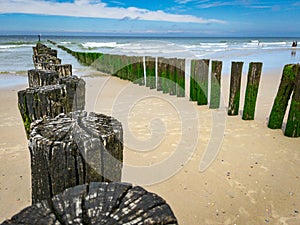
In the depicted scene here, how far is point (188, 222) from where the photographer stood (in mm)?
2662

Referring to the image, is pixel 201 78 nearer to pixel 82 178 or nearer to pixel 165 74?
pixel 165 74

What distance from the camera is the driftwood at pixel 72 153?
59.0 inches

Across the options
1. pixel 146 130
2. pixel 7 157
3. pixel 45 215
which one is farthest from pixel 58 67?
pixel 45 215

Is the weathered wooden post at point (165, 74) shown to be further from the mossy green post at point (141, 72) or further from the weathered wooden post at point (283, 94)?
the weathered wooden post at point (283, 94)

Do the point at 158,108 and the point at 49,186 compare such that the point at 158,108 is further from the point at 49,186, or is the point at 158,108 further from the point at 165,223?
the point at 165,223

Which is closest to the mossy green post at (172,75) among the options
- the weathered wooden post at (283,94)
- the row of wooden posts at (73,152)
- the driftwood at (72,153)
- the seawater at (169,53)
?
the seawater at (169,53)

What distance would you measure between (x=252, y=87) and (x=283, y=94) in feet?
2.35

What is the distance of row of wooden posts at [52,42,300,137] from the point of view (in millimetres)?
4598

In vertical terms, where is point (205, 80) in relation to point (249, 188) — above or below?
above

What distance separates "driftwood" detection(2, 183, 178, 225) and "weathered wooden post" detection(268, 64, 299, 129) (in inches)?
168

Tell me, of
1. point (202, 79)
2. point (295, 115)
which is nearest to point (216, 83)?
A: point (202, 79)

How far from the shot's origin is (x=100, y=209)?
109 cm

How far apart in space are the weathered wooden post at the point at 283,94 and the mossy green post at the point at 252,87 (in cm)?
53

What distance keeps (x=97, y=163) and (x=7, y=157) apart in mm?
3033
